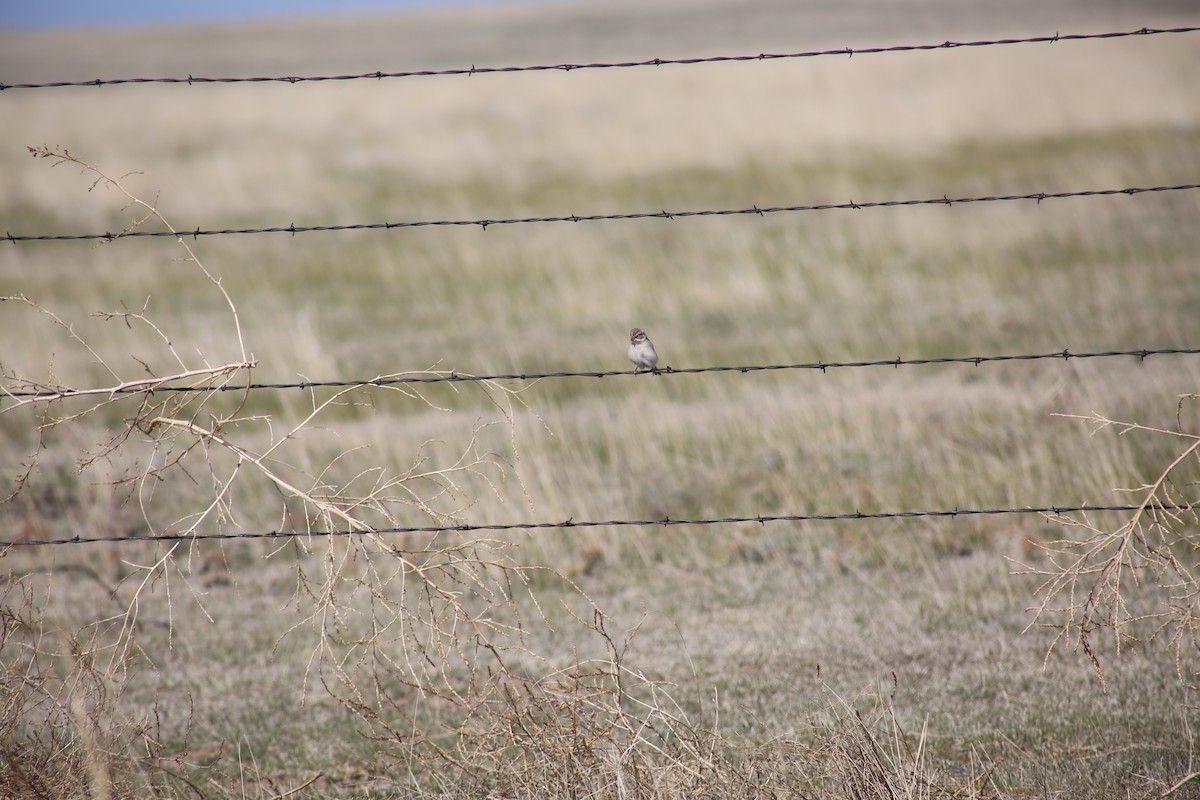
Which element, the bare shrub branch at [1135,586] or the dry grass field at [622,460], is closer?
the dry grass field at [622,460]

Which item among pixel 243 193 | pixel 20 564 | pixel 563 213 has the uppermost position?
pixel 243 193

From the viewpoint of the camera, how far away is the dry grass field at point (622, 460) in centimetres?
350

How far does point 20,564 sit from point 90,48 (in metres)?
99.2

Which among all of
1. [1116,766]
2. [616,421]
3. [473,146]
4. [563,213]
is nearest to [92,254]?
[563,213]

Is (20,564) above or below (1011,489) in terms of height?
above

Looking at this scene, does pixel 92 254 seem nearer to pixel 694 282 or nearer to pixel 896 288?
pixel 694 282

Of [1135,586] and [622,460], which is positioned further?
[622,460]

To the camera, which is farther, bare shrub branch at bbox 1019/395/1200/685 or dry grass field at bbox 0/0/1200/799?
bare shrub branch at bbox 1019/395/1200/685

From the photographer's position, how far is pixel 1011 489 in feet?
19.7

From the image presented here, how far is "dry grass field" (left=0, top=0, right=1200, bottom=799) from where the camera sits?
3502 millimetres

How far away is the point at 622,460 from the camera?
24.4 ft

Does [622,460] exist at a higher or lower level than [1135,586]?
higher

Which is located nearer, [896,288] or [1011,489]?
[1011,489]

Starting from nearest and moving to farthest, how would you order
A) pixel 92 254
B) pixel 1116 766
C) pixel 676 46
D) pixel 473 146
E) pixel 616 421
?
pixel 1116 766, pixel 616 421, pixel 92 254, pixel 473 146, pixel 676 46
